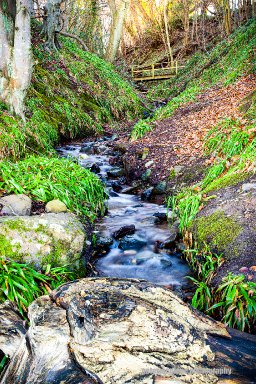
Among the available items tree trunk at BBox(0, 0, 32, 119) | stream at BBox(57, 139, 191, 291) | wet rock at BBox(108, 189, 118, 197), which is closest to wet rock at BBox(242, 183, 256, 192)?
stream at BBox(57, 139, 191, 291)

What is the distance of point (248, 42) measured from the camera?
1388cm

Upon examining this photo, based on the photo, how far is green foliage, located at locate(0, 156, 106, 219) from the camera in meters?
4.79

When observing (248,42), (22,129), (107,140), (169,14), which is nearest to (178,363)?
(22,129)

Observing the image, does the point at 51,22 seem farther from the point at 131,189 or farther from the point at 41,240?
the point at 41,240

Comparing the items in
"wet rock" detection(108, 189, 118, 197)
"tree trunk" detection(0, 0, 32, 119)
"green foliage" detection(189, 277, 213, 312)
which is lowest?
"green foliage" detection(189, 277, 213, 312)

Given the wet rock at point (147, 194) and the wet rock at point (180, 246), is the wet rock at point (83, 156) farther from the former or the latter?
the wet rock at point (180, 246)

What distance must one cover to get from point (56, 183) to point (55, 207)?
804 millimetres

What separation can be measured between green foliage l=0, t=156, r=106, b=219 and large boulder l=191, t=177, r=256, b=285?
78.3 inches

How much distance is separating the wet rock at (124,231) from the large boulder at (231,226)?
1142 millimetres

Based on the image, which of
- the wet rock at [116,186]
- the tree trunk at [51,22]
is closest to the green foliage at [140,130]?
the wet rock at [116,186]

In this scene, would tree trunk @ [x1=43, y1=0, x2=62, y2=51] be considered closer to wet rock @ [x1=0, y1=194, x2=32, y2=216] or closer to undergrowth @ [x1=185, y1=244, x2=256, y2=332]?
wet rock @ [x1=0, y1=194, x2=32, y2=216]

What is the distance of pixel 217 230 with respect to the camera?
3.95m

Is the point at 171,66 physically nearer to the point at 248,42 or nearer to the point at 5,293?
the point at 248,42

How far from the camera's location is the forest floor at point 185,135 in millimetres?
6938
